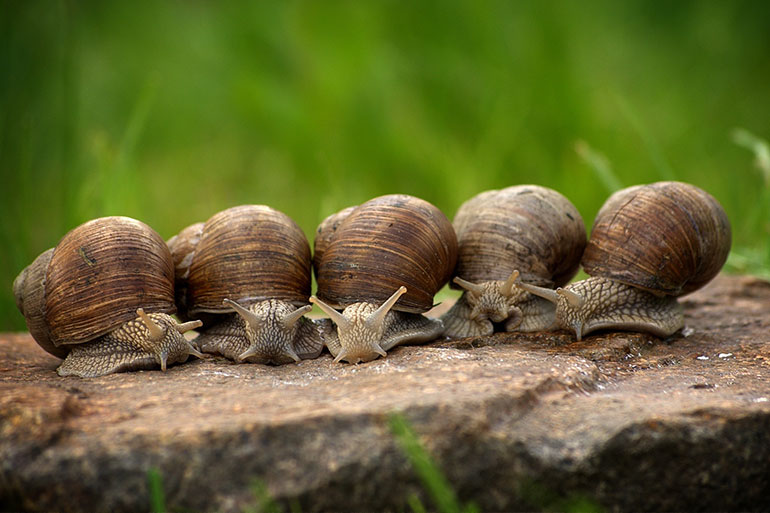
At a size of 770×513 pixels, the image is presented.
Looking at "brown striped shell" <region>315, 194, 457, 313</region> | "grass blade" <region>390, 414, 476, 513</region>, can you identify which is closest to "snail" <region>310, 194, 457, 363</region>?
"brown striped shell" <region>315, 194, 457, 313</region>

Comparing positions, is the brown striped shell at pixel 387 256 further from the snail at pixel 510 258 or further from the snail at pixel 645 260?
the snail at pixel 645 260

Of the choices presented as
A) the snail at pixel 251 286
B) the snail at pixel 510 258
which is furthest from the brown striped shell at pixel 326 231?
the snail at pixel 510 258

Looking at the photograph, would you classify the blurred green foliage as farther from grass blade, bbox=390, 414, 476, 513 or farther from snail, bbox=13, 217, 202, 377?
grass blade, bbox=390, 414, 476, 513

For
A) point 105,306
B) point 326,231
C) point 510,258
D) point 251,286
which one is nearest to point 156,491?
point 105,306

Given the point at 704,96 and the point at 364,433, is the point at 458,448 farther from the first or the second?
the point at 704,96

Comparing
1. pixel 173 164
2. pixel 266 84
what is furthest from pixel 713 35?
pixel 173 164

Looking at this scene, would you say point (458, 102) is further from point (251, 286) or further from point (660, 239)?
point (251, 286)
